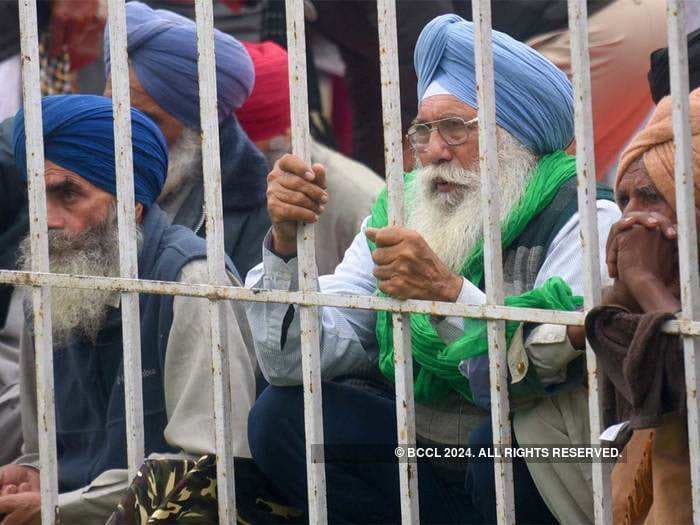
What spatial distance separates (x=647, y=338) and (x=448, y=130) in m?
1.38

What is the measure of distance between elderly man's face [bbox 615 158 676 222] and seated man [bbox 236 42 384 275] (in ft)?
8.02

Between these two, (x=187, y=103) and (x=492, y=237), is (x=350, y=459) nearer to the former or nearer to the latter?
(x=492, y=237)

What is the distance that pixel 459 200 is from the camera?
364cm

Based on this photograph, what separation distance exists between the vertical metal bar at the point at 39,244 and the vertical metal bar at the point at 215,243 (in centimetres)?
47

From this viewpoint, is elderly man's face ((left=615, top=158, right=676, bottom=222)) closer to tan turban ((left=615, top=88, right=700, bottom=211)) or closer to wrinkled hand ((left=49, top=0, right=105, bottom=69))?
tan turban ((left=615, top=88, right=700, bottom=211))

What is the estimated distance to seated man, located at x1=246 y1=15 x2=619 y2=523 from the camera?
3355 mm

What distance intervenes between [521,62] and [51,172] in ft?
4.50

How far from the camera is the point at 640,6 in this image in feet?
17.4

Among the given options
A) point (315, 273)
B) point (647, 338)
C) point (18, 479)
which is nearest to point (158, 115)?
point (18, 479)

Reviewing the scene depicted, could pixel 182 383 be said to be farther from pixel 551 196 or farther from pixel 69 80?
pixel 69 80

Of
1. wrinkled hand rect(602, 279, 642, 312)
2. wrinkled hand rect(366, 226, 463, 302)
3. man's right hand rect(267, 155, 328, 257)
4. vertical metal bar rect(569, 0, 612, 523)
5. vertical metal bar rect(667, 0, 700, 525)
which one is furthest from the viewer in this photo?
man's right hand rect(267, 155, 328, 257)

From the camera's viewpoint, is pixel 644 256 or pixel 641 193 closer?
pixel 644 256

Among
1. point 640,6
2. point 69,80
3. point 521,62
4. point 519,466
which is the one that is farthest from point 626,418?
point 69,80

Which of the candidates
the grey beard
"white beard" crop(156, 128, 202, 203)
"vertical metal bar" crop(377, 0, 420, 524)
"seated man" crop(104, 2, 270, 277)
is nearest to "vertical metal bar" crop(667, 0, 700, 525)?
"vertical metal bar" crop(377, 0, 420, 524)
